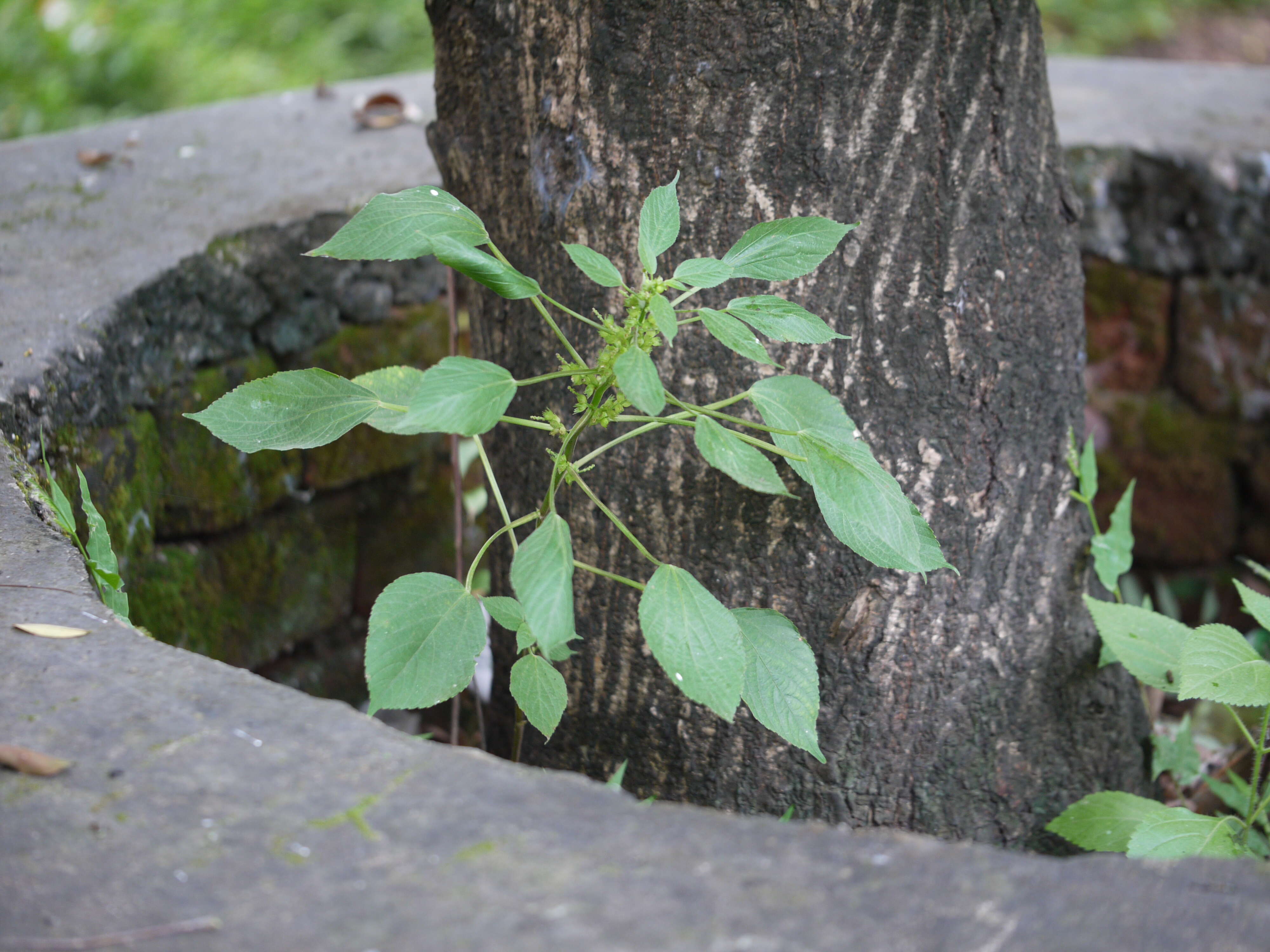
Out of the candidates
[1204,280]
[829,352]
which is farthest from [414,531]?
[1204,280]

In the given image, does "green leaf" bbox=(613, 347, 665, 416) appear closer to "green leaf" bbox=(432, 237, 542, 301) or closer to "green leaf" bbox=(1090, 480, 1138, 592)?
"green leaf" bbox=(432, 237, 542, 301)

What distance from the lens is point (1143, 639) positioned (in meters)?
1.34

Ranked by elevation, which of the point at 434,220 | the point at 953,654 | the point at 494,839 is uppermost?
the point at 434,220

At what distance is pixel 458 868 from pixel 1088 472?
1.10m

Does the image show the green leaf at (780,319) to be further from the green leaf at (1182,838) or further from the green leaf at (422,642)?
the green leaf at (1182,838)

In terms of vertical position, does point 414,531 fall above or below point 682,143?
below

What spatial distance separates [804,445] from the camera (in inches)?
41.0

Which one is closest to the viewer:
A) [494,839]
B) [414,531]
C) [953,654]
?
[494,839]

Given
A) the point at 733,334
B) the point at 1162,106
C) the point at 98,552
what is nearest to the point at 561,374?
the point at 733,334

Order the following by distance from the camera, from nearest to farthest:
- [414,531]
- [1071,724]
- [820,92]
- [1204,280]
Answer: [820,92] < [1071,724] < [414,531] < [1204,280]

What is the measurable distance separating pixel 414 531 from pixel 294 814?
1705mm

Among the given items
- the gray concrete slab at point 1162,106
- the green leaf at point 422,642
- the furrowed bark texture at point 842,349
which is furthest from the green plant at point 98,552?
the gray concrete slab at point 1162,106

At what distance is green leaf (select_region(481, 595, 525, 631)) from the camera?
1131mm

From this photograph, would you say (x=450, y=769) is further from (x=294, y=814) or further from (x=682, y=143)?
(x=682, y=143)
